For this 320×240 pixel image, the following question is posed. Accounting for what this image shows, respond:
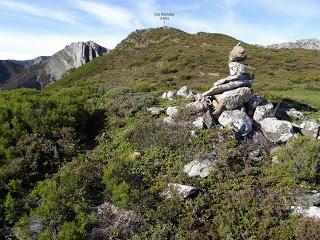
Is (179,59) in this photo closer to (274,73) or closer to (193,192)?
(274,73)

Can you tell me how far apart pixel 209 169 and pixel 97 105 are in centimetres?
872

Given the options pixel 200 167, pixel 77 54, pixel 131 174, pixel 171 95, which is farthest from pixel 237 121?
pixel 77 54

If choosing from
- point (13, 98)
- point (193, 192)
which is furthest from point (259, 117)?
point (13, 98)

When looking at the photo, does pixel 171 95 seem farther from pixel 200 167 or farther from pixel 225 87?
pixel 200 167

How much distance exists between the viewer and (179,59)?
53.8m

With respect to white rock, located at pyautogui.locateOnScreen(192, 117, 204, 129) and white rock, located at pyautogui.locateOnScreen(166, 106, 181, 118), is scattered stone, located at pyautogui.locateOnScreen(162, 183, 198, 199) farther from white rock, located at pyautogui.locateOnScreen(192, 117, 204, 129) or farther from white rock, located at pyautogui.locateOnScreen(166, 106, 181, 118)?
white rock, located at pyautogui.locateOnScreen(166, 106, 181, 118)

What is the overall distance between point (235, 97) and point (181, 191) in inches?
240

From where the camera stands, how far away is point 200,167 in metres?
13.7

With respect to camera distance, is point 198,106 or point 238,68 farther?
point 238,68

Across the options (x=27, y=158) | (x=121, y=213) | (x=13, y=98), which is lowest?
(x=121, y=213)

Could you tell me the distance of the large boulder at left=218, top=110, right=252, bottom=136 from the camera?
1583 cm

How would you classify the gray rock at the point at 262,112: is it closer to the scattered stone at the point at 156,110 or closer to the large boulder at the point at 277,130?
the large boulder at the point at 277,130

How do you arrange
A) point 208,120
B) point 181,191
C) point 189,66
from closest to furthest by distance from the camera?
point 181,191 → point 208,120 → point 189,66

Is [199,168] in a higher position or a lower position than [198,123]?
lower
